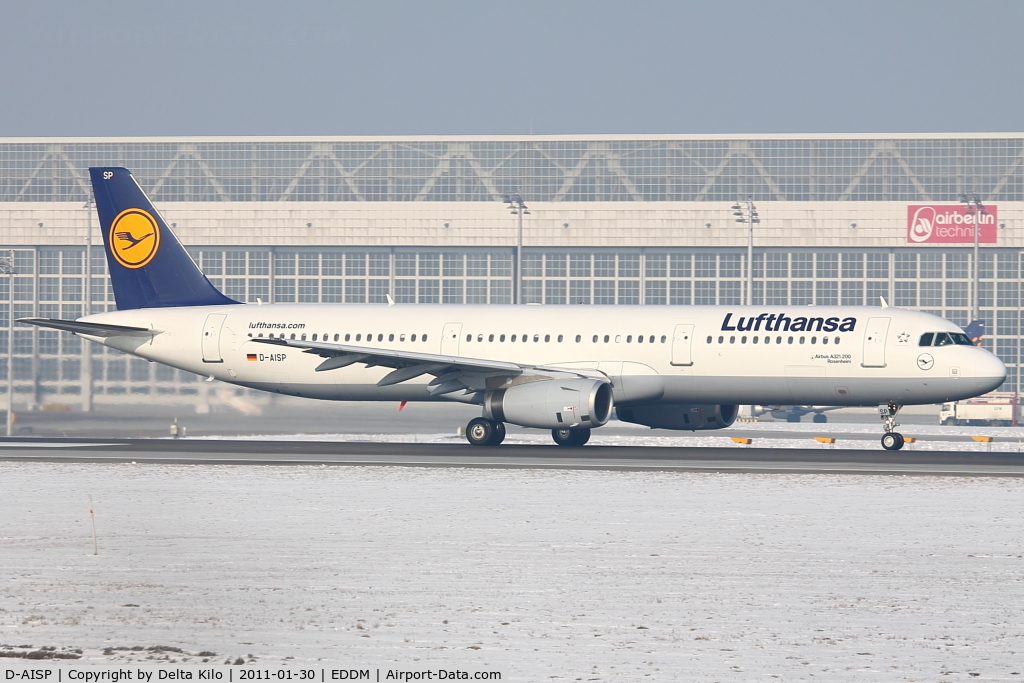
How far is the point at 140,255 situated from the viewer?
41969 mm

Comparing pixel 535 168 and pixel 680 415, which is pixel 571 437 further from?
pixel 535 168

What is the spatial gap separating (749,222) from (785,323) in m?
34.7

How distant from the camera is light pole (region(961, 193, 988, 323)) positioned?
68062 mm

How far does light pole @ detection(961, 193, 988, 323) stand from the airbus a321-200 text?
3403 centimetres

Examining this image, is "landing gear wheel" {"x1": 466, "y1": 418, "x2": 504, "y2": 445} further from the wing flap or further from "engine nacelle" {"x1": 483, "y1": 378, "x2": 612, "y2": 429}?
the wing flap

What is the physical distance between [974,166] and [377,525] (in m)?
67.2

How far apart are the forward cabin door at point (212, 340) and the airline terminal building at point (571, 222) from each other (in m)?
34.8

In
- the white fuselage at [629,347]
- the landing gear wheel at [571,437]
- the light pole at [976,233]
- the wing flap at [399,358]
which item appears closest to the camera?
the white fuselage at [629,347]

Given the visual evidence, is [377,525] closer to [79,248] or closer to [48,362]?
[48,362]

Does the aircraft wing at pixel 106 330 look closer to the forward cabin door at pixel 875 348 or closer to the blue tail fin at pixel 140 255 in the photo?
the blue tail fin at pixel 140 255

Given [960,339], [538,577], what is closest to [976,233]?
[960,339]

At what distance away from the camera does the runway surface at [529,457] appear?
95.6 feet

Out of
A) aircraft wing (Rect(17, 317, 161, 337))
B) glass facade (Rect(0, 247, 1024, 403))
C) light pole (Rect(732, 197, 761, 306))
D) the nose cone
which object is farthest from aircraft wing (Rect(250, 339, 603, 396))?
glass facade (Rect(0, 247, 1024, 403))

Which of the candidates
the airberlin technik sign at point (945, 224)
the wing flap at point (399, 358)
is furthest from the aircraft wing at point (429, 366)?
the airberlin technik sign at point (945, 224)
